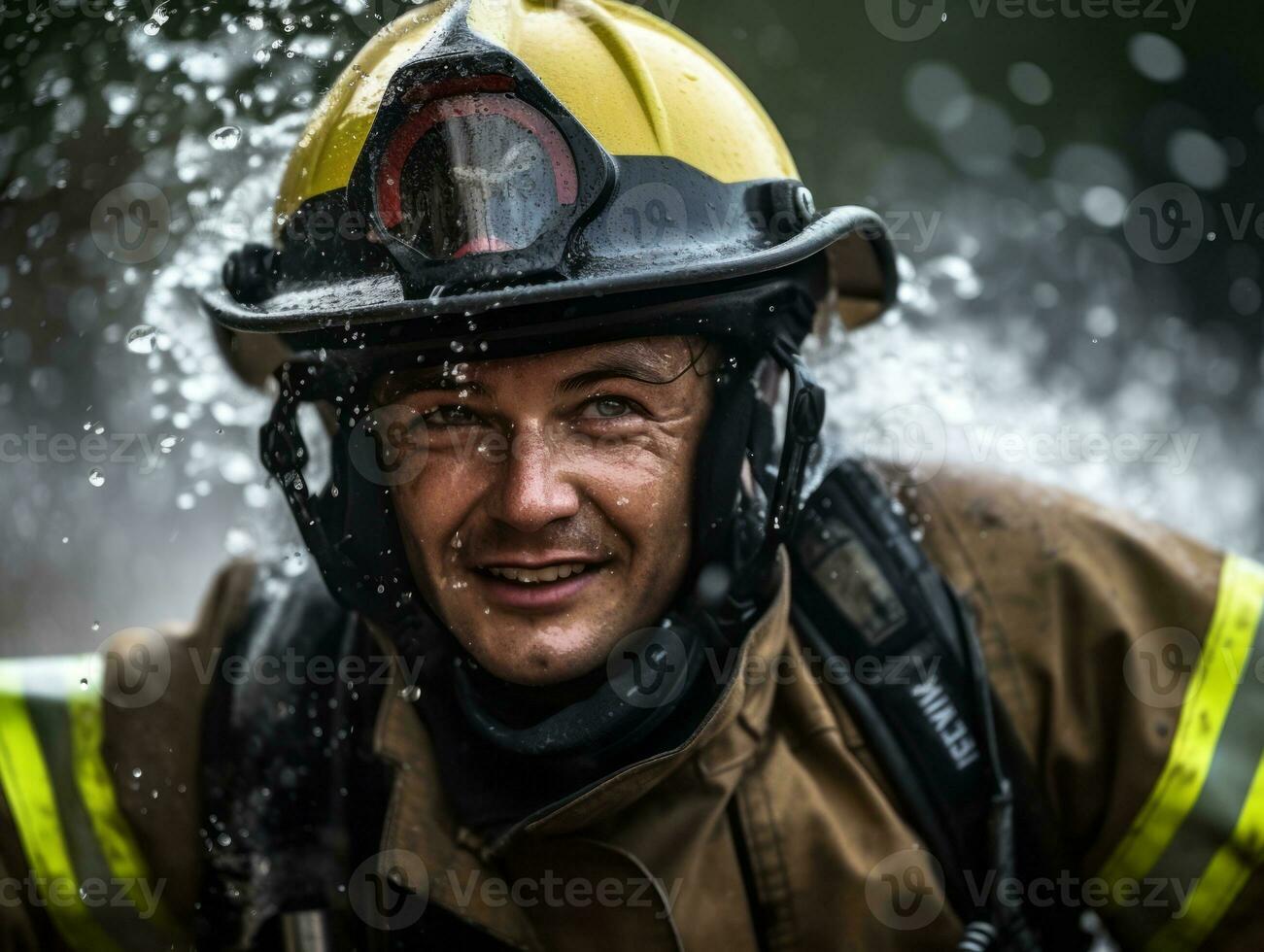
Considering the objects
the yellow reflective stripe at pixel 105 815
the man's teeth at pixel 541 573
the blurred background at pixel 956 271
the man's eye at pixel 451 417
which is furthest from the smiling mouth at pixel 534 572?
the blurred background at pixel 956 271

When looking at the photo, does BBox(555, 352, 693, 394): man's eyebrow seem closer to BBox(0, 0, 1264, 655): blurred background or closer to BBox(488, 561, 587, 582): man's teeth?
BBox(488, 561, 587, 582): man's teeth

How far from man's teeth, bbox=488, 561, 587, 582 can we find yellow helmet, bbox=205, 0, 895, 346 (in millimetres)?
408

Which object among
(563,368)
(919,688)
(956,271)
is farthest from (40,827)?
(956,271)

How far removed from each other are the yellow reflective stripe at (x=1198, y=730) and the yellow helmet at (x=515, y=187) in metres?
1.05

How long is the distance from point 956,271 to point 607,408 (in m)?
6.18

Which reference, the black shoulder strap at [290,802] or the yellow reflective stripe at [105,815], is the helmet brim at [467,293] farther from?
the yellow reflective stripe at [105,815]

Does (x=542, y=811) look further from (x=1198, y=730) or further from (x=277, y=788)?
(x=1198, y=730)

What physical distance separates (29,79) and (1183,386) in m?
6.17

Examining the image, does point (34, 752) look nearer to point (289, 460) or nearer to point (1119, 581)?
point (289, 460)

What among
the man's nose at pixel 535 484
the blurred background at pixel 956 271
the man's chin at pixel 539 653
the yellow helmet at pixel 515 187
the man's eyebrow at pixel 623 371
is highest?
the yellow helmet at pixel 515 187

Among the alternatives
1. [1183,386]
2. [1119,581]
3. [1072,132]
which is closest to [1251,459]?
[1183,386]

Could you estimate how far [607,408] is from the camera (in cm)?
209

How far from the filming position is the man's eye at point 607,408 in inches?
81.7

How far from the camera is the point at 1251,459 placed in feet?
21.5
